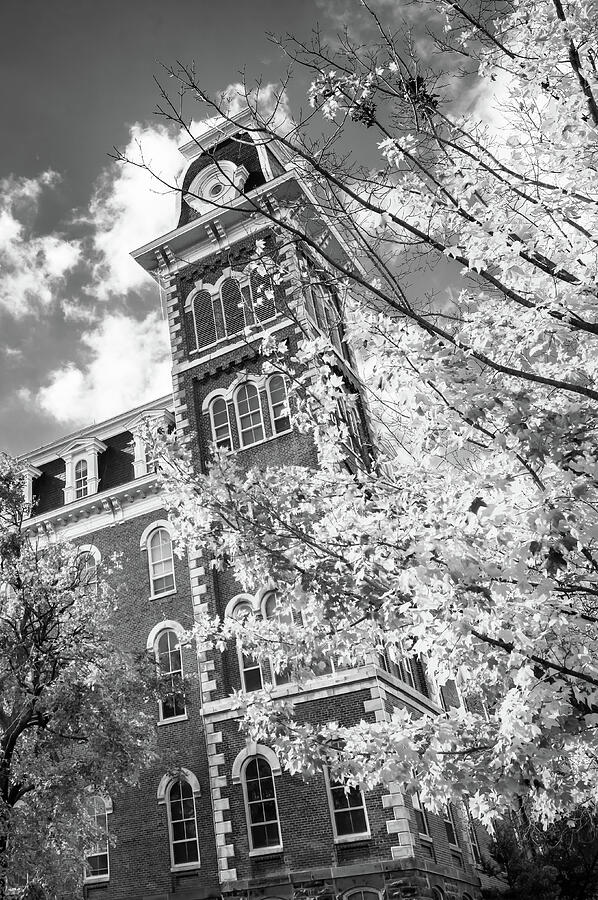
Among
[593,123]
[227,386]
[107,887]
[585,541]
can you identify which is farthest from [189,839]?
[593,123]

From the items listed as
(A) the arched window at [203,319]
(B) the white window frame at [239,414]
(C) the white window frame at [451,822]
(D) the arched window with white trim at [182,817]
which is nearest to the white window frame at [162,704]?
(D) the arched window with white trim at [182,817]

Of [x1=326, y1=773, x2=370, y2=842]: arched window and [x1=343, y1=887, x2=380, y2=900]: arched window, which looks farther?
[x1=326, y1=773, x2=370, y2=842]: arched window

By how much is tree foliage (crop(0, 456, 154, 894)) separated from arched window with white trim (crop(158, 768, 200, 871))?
5083mm

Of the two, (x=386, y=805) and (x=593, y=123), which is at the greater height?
(x=593, y=123)

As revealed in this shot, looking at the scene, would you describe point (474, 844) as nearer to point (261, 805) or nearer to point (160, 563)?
point (261, 805)

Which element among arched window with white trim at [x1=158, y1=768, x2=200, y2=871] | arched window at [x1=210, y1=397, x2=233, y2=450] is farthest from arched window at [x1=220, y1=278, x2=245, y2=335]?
→ arched window with white trim at [x1=158, y1=768, x2=200, y2=871]

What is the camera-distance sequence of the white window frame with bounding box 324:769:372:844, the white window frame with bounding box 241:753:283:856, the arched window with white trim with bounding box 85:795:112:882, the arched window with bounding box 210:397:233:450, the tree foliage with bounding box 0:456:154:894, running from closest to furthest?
the tree foliage with bounding box 0:456:154:894
the white window frame with bounding box 324:769:372:844
the white window frame with bounding box 241:753:283:856
the arched window with white trim with bounding box 85:795:112:882
the arched window with bounding box 210:397:233:450

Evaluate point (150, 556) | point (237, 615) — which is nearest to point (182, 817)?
point (237, 615)

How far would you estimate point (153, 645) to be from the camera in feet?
78.8

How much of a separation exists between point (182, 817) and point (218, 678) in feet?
14.0

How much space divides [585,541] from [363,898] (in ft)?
46.9

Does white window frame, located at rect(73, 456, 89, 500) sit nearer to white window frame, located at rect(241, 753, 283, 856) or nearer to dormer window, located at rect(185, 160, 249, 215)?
dormer window, located at rect(185, 160, 249, 215)

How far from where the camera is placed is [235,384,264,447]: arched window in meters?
22.9

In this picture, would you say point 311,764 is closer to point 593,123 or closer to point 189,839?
point 593,123
